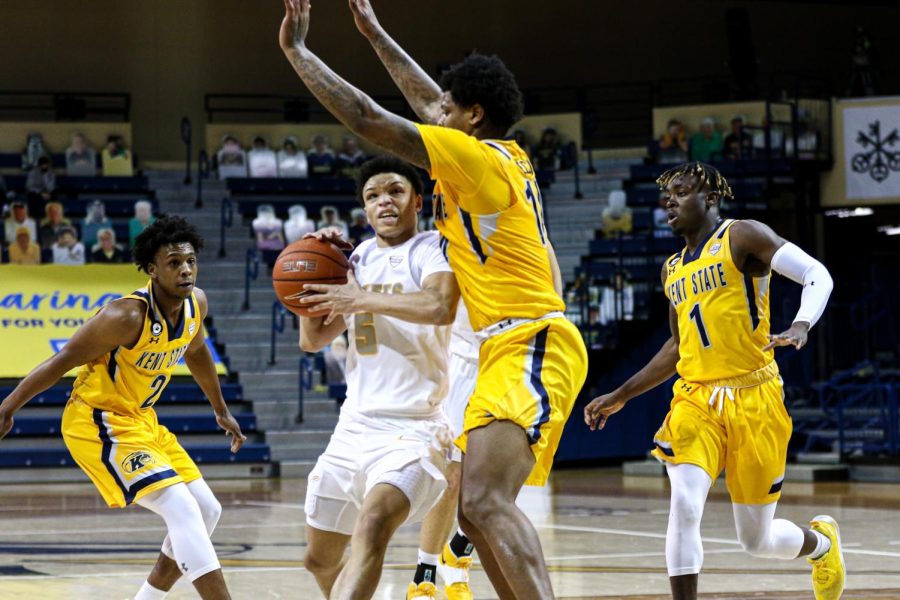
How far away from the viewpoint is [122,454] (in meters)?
5.94

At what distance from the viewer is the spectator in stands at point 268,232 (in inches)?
804

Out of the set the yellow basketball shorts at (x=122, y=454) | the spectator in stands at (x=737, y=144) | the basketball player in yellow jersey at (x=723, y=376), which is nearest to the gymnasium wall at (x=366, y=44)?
the spectator in stands at (x=737, y=144)

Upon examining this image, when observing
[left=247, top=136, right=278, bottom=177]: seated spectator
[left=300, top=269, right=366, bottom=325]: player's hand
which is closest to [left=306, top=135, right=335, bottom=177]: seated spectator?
[left=247, top=136, right=278, bottom=177]: seated spectator

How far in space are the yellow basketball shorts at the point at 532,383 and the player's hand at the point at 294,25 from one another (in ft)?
3.94

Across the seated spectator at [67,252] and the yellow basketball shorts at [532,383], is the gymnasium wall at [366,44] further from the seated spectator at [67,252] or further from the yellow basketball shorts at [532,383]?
the yellow basketball shorts at [532,383]

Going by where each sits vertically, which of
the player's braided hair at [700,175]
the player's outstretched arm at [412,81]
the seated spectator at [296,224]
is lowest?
the seated spectator at [296,224]

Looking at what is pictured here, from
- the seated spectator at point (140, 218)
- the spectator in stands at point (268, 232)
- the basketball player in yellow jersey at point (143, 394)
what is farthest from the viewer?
the spectator in stands at point (268, 232)

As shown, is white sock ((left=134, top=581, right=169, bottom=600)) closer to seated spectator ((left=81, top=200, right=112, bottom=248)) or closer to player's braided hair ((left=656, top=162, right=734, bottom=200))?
player's braided hair ((left=656, top=162, right=734, bottom=200))

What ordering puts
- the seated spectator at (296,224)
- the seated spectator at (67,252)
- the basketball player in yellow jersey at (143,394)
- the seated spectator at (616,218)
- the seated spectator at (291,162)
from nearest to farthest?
the basketball player in yellow jersey at (143,394), the seated spectator at (67,252), the seated spectator at (296,224), the seated spectator at (616,218), the seated spectator at (291,162)

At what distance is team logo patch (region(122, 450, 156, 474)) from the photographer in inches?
231

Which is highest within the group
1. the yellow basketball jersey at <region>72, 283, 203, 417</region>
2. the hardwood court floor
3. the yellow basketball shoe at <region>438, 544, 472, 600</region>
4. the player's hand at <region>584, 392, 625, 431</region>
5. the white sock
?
the yellow basketball jersey at <region>72, 283, 203, 417</region>

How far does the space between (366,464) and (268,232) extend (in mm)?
15635

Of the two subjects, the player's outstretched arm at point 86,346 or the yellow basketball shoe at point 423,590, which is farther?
the yellow basketball shoe at point 423,590

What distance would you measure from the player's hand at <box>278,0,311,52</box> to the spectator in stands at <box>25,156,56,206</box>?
1633 cm
